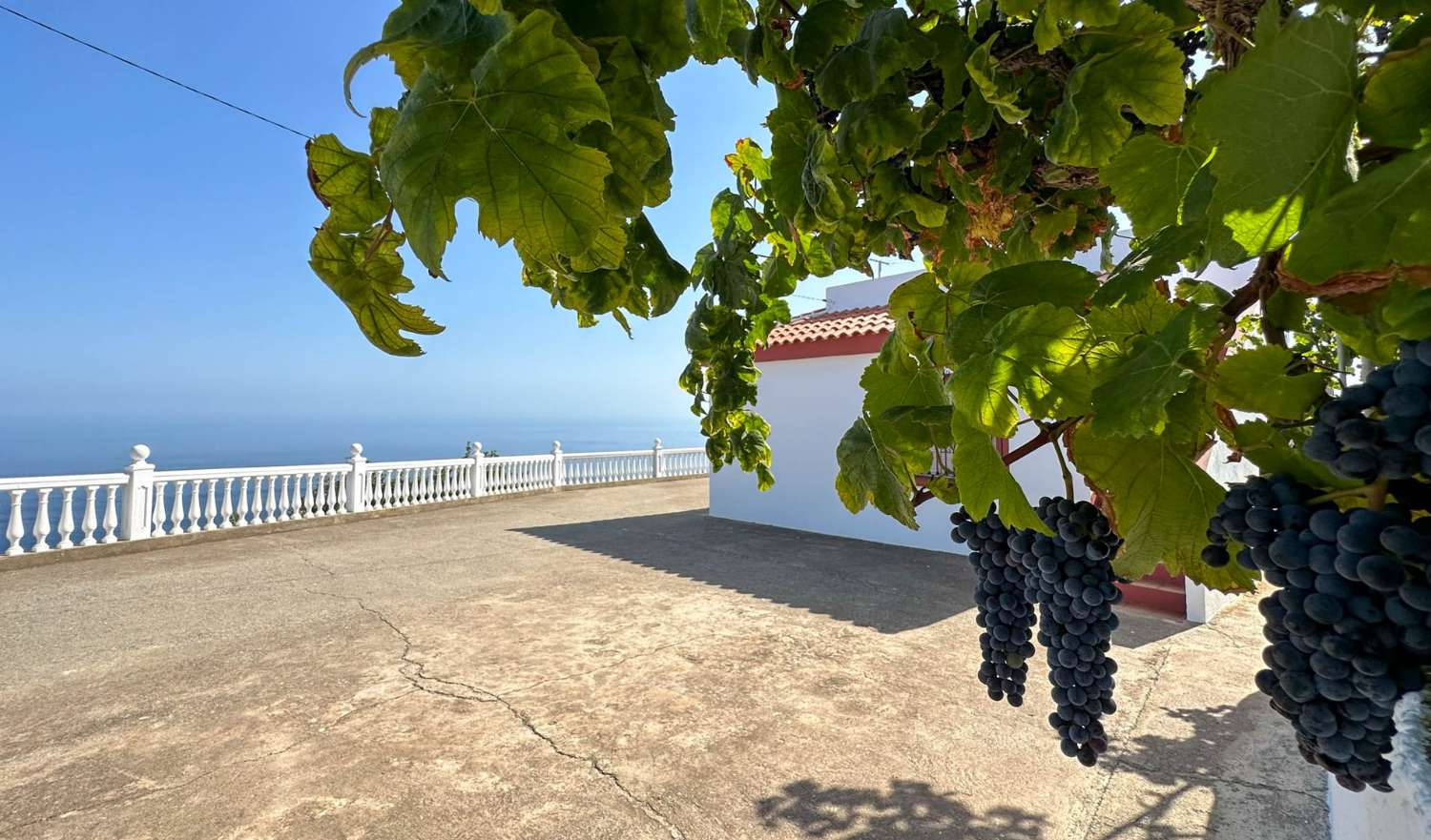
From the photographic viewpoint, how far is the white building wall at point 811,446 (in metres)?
8.75

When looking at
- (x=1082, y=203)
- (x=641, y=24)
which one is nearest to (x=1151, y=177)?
(x=1082, y=203)

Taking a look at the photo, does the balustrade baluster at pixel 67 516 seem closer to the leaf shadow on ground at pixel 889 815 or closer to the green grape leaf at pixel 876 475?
the leaf shadow on ground at pixel 889 815

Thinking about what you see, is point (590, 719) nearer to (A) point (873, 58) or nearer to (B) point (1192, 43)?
(A) point (873, 58)

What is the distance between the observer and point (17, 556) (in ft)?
22.5

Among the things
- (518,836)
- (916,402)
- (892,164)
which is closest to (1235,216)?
(916,402)

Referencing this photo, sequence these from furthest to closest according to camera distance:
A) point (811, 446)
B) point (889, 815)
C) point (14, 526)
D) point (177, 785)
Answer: point (811, 446) → point (14, 526) → point (177, 785) → point (889, 815)

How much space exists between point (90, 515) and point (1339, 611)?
10.7 meters

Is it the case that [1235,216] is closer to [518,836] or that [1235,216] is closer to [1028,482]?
[518,836]

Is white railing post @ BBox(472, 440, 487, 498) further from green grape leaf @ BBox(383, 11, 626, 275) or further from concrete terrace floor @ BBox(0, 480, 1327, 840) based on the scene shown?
green grape leaf @ BBox(383, 11, 626, 275)

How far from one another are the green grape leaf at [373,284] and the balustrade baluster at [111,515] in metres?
9.81

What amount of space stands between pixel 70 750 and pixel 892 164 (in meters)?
4.66

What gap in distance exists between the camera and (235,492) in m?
8.96

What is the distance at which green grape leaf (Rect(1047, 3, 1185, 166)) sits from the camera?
2.39 ft

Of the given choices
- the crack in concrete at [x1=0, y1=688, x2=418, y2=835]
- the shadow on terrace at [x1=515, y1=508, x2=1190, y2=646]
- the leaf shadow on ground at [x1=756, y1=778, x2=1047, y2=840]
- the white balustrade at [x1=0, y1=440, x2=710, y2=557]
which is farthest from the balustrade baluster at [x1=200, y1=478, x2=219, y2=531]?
the leaf shadow on ground at [x1=756, y1=778, x2=1047, y2=840]
